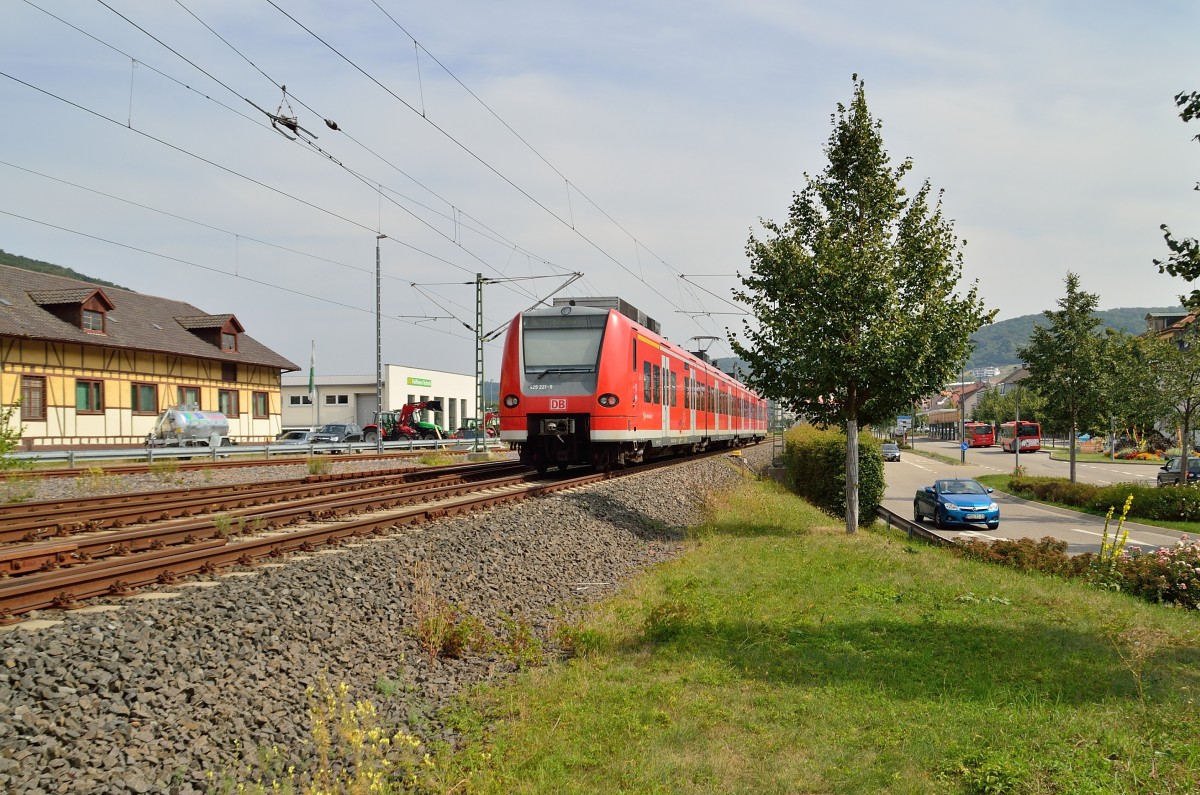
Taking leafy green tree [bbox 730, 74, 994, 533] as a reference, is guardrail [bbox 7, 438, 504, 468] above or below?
below

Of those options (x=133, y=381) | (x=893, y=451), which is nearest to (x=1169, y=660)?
(x=133, y=381)

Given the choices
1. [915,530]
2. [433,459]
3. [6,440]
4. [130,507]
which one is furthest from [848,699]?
[433,459]

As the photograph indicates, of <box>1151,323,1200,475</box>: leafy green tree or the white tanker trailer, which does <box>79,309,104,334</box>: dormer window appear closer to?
the white tanker trailer

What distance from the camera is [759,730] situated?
590 centimetres

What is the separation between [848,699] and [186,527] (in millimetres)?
7079

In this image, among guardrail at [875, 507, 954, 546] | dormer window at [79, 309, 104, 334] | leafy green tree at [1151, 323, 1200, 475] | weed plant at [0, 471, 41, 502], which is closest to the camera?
weed plant at [0, 471, 41, 502]

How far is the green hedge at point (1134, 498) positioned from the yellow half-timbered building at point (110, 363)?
Result: 3509cm

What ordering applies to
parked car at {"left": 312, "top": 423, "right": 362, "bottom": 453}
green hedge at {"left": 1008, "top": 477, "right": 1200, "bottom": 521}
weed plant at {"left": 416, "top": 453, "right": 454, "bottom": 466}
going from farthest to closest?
parked car at {"left": 312, "top": 423, "right": 362, "bottom": 453} → weed plant at {"left": 416, "top": 453, "right": 454, "bottom": 466} → green hedge at {"left": 1008, "top": 477, "right": 1200, "bottom": 521}

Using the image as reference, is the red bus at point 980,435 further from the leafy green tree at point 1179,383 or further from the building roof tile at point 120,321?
the building roof tile at point 120,321

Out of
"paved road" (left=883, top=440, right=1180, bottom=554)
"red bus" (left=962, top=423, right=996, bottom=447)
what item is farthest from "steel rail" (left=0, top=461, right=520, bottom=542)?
"red bus" (left=962, top=423, right=996, bottom=447)

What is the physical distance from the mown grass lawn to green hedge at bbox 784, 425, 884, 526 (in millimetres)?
12482

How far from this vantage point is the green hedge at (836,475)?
2288 cm

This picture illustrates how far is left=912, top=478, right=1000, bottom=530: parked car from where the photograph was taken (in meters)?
26.3

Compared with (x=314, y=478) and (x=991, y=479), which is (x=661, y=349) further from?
(x=991, y=479)
